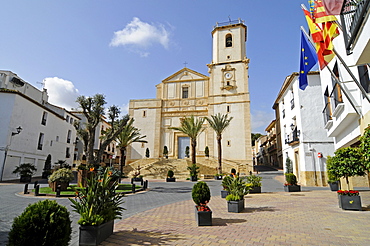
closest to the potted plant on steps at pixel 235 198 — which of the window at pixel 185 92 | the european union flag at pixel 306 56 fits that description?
the european union flag at pixel 306 56

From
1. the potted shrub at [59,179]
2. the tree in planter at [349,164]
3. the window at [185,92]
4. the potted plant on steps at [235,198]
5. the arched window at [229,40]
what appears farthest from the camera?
the window at [185,92]

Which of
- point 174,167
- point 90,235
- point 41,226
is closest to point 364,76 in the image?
point 90,235

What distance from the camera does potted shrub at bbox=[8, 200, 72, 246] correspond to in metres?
3.20

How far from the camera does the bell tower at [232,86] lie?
35781mm

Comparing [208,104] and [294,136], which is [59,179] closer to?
[294,136]

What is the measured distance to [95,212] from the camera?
477cm

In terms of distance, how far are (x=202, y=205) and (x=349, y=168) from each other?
16.8 feet

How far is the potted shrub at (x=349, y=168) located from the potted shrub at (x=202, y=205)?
4.74 metres

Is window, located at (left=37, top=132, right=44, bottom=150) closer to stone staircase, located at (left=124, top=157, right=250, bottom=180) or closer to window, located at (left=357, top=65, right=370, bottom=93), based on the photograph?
stone staircase, located at (left=124, top=157, right=250, bottom=180)

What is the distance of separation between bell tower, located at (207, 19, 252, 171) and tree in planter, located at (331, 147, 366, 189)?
88.7ft

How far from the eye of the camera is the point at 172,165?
103 feet

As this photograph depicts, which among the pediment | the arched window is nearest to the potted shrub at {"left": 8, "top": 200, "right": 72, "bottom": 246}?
the pediment

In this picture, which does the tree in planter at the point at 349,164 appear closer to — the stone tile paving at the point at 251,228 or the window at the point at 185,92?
the stone tile paving at the point at 251,228

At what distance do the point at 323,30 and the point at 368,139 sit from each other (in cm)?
429
